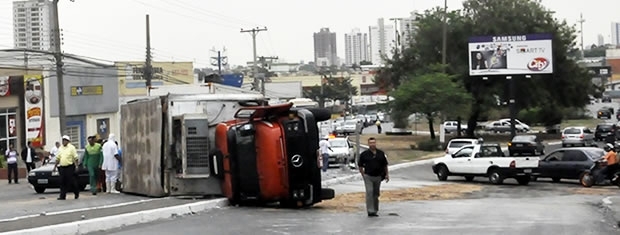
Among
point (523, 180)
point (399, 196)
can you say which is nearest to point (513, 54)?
point (523, 180)

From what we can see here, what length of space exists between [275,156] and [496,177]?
16922 millimetres

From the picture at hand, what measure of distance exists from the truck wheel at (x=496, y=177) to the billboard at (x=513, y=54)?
88.2 ft

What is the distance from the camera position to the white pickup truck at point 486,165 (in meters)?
33.1

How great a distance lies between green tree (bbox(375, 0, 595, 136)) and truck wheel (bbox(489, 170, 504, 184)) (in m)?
35.3

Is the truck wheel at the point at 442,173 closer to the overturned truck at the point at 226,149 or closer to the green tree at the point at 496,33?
the overturned truck at the point at 226,149

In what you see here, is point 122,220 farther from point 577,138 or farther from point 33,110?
point 577,138

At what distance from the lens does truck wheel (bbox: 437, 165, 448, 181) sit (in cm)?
3634

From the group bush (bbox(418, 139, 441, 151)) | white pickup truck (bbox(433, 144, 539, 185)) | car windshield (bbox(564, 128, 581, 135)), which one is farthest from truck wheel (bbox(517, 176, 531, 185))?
bush (bbox(418, 139, 441, 151))

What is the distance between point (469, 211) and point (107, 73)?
37963mm

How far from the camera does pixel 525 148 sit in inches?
1895

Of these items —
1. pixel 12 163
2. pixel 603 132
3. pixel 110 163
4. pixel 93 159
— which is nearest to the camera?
pixel 110 163

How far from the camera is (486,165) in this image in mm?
34281

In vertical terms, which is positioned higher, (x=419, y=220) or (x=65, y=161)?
(x=65, y=161)

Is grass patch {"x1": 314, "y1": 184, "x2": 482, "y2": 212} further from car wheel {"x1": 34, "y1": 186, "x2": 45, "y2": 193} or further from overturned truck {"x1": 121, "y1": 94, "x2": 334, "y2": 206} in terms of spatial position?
car wheel {"x1": 34, "y1": 186, "x2": 45, "y2": 193}
